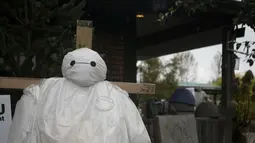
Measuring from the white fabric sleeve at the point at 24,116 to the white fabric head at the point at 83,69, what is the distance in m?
0.27

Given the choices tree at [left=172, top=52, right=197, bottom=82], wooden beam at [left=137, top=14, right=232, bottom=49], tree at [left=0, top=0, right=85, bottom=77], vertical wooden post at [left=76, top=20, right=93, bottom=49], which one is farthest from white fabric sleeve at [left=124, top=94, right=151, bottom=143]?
tree at [left=172, top=52, right=197, bottom=82]

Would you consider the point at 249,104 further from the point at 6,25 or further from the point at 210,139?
the point at 6,25

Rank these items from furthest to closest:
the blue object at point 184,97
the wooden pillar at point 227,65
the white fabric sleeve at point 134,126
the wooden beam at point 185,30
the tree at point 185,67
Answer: the tree at point 185,67 < the wooden beam at point 185,30 < the wooden pillar at point 227,65 < the blue object at point 184,97 < the white fabric sleeve at point 134,126

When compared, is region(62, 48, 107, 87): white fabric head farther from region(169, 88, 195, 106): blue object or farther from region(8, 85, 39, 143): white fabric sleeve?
region(169, 88, 195, 106): blue object

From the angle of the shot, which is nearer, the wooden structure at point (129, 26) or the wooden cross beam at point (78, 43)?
the wooden cross beam at point (78, 43)

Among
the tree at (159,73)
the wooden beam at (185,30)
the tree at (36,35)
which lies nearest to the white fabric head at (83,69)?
the tree at (36,35)

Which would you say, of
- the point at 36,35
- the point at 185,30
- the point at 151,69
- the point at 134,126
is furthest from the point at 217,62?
the point at 134,126

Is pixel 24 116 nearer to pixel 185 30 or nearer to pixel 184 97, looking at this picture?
pixel 184 97

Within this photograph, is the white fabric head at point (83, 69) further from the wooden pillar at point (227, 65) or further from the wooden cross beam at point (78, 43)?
the wooden pillar at point (227, 65)

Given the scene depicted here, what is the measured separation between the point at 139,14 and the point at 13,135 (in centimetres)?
488

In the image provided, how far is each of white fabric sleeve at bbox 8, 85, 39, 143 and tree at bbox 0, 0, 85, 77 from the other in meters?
0.98

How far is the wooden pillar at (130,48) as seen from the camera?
7.27 m

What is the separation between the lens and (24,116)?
2.63 meters

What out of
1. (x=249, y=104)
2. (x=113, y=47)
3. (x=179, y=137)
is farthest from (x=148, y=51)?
(x=179, y=137)
